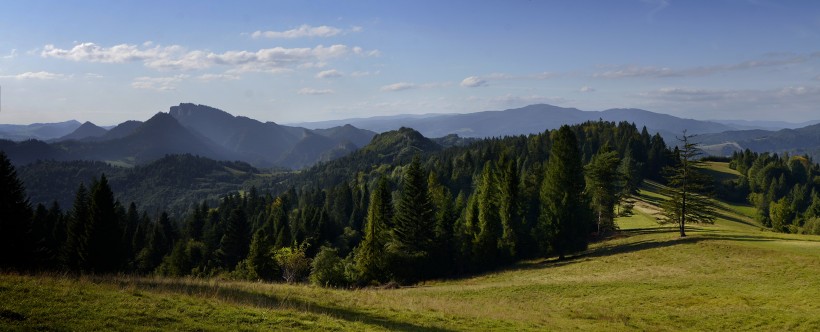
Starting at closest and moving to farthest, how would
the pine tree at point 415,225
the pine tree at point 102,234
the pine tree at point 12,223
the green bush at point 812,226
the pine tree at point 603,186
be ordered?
the pine tree at point 12,223 → the pine tree at point 415,225 → the pine tree at point 102,234 → the pine tree at point 603,186 → the green bush at point 812,226

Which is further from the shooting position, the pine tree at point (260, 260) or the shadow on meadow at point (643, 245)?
the pine tree at point (260, 260)

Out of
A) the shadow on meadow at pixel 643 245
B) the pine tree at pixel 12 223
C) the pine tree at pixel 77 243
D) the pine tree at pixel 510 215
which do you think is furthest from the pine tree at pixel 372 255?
the pine tree at pixel 12 223

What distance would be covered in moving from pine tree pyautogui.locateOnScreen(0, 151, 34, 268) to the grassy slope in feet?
124

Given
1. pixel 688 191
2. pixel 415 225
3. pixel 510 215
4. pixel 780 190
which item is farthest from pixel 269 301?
pixel 780 190

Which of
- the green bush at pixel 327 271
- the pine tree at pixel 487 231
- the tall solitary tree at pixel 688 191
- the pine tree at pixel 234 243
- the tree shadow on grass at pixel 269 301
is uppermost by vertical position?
the tall solitary tree at pixel 688 191

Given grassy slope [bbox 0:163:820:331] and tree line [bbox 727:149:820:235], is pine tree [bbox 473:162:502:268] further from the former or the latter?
tree line [bbox 727:149:820:235]

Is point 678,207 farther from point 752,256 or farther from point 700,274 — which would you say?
point 700,274

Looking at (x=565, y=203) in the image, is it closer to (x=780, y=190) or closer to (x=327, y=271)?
(x=327, y=271)

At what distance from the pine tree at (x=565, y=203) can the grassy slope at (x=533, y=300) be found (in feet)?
20.6

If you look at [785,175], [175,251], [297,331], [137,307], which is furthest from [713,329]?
[785,175]

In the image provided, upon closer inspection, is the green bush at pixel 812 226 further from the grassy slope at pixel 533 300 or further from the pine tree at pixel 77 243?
the pine tree at pixel 77 243

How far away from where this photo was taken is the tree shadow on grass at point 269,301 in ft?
57.1

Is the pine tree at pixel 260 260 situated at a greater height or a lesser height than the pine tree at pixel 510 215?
lesser

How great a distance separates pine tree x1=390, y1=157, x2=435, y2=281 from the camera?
53.2 metres
